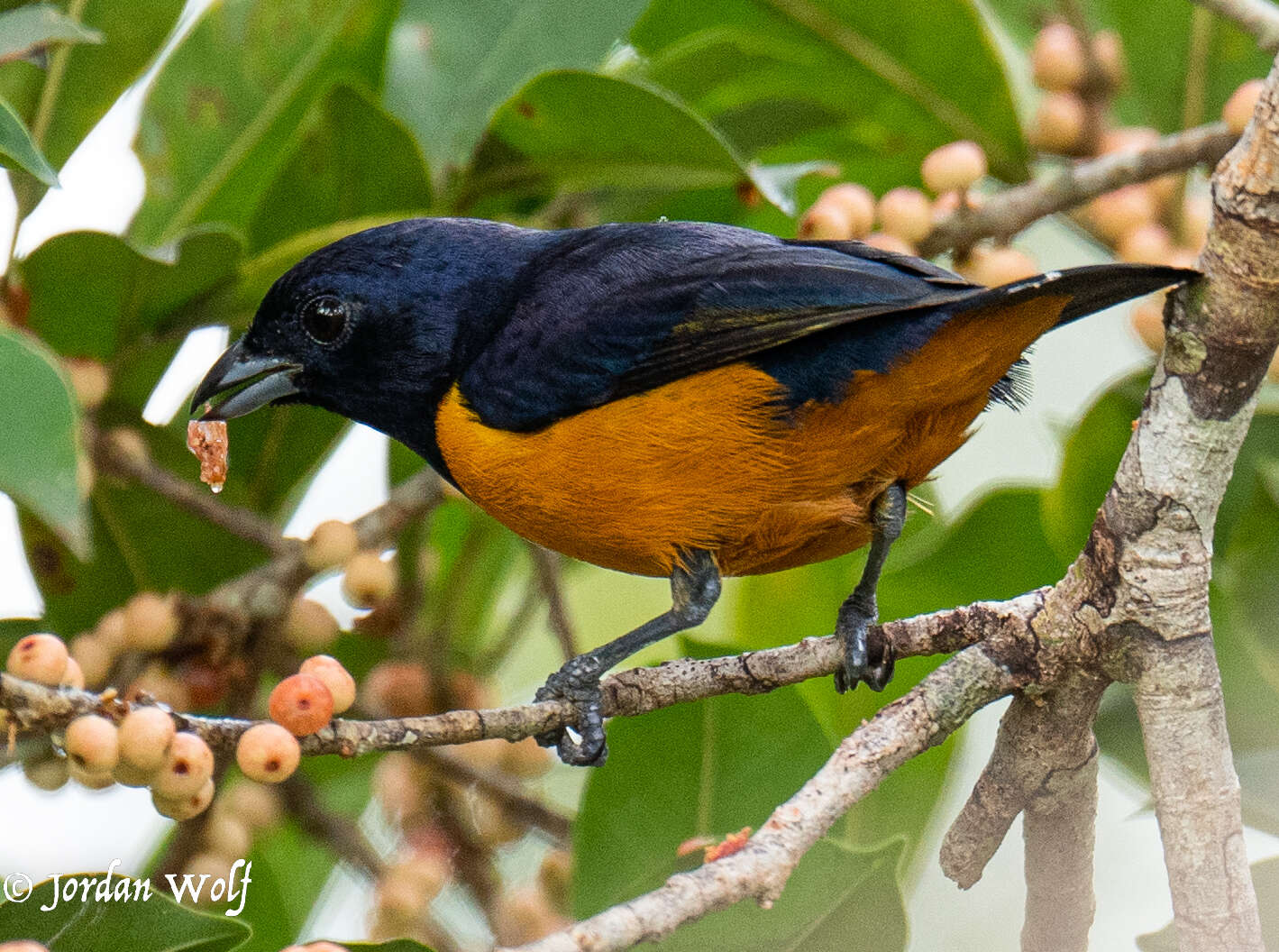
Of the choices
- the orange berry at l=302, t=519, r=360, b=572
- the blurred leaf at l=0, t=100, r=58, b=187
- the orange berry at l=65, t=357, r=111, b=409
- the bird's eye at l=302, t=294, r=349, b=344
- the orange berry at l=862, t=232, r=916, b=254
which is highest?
the orange berry at l=862, t=232, r=916, b=254

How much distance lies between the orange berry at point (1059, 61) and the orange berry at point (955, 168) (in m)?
0.54

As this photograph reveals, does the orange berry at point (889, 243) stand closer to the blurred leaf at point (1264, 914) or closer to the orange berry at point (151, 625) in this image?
the blurred leaf at point (1264, 914)

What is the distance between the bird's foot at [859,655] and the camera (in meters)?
2.60

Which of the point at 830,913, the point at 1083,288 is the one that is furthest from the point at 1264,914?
the point at 1083,288

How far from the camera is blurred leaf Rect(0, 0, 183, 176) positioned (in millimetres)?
3113

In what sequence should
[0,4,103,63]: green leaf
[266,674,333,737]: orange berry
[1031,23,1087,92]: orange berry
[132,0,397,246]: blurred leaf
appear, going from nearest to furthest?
[266,674,333,737]: orange berry < [0,4,103,63]: green leaf < [132,0,397,246]: blurred leaf < [1031,23,1087,92]: orange berry

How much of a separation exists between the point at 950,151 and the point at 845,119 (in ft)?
1.24

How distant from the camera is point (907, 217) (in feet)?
10.7

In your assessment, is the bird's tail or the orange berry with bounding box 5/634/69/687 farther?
the bird's tail

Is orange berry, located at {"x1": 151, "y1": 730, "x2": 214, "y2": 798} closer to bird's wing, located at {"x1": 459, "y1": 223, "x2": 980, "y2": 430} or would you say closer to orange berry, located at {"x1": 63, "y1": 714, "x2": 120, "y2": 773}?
orange berry, located at {"x1": 63, "y1": 714, "x2": 120, "y2": 773}

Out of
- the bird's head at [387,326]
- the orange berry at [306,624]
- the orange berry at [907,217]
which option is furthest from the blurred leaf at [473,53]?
the orange berry at [306,624]

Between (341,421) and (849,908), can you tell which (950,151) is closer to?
(341,421)

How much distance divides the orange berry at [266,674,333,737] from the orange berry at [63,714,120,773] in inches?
8.4

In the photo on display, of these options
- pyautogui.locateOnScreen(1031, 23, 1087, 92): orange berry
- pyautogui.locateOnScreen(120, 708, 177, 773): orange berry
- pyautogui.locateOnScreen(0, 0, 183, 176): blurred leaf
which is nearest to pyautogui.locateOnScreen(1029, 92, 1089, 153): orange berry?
pyautogui.locateOnScreen(1031, 23, 1087, 92): orange berry
